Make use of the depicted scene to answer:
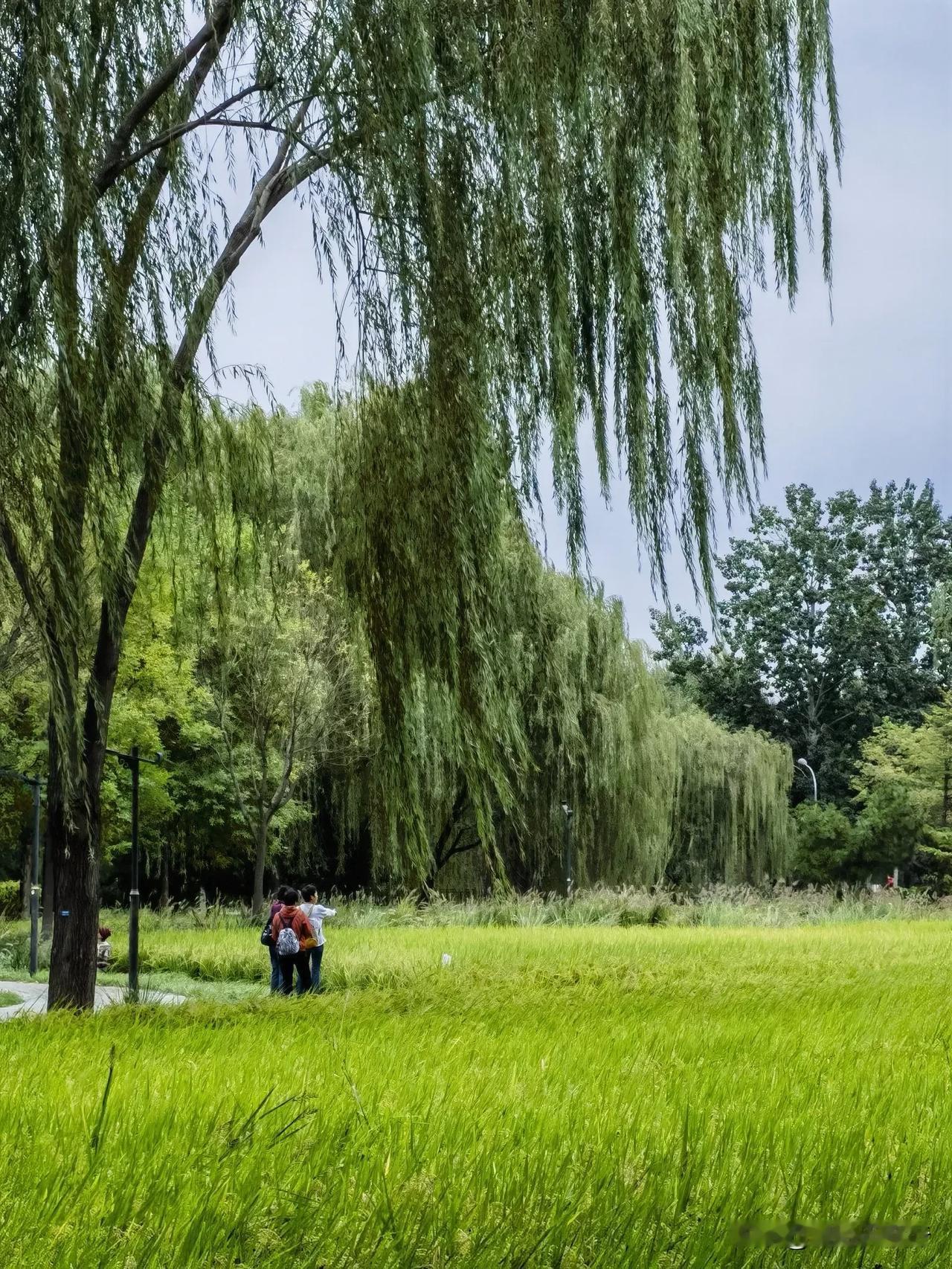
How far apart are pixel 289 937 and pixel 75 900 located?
408cm

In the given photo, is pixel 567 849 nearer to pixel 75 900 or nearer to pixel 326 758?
pixel 326 758

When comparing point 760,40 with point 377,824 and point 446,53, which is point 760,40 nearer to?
point 446,53

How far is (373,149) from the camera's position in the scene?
16.8ft

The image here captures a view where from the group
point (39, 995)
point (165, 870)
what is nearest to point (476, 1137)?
point (39, 995)

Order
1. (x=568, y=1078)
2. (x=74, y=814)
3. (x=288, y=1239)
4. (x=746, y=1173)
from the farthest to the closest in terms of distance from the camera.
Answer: (x=74, y=814) → (x=568, y=1078) → (x=746, y=1173) → (x=288, y=1239)

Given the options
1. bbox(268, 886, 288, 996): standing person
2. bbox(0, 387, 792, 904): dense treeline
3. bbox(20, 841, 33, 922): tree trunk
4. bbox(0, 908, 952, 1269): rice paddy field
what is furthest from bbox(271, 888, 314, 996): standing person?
bbox(20, 841, 33, 922): tree trunk

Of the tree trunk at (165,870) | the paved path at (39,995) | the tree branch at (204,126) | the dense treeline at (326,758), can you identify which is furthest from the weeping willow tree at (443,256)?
the tree trunk at (165,870)

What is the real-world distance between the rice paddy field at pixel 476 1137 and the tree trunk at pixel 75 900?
1.09m

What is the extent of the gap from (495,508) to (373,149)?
4.70 ft

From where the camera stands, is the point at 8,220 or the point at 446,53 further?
the point at 446,53

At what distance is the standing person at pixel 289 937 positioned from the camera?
A: 1234cm

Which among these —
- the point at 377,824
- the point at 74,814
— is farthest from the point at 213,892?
the point at 377,824

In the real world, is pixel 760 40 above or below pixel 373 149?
above

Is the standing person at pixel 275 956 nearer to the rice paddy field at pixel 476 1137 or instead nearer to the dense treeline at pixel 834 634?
the rice paddy field at pixel 476 1137
